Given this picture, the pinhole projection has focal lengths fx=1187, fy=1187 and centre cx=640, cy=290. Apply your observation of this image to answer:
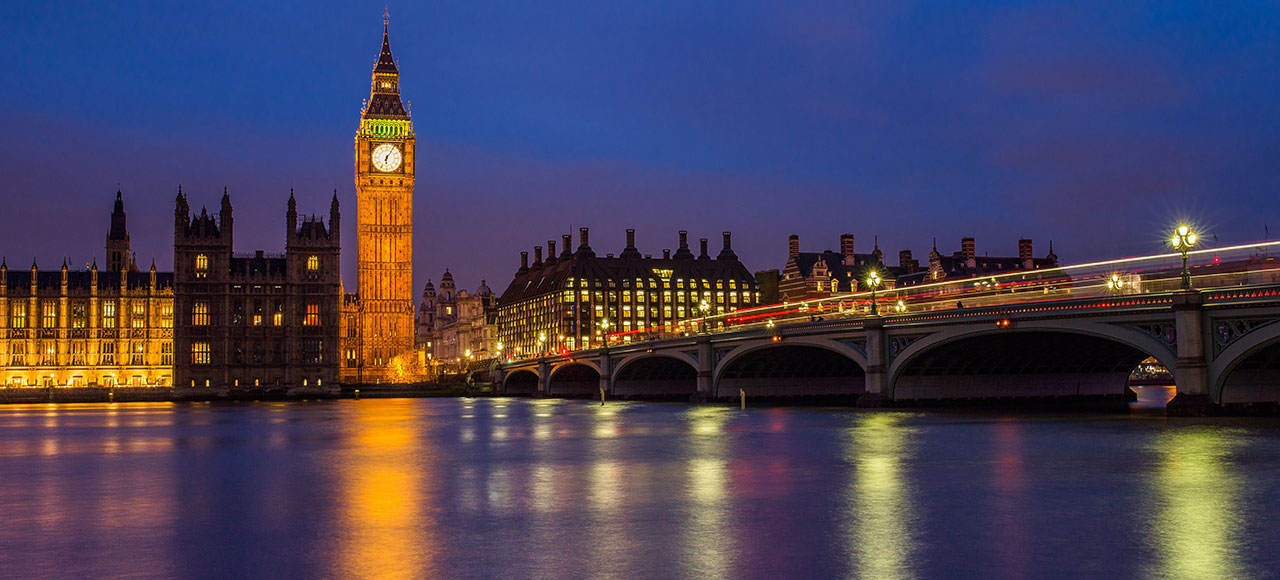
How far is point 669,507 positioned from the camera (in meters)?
23.7

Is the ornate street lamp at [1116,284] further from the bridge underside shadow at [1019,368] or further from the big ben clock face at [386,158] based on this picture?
the big ben clock face at [386,158]

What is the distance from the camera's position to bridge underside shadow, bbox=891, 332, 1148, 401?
68.7 m

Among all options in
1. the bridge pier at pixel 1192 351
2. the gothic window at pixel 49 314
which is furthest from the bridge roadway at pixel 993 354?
the gothic window at pixel 49 314

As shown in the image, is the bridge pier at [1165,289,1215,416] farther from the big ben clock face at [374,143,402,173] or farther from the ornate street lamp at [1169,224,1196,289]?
the big ben clock face at [374,143,402,173]

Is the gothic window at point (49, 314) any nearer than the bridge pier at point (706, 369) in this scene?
No

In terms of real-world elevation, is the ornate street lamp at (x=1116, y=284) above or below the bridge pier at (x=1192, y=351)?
above

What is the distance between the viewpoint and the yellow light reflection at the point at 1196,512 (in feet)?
53.8

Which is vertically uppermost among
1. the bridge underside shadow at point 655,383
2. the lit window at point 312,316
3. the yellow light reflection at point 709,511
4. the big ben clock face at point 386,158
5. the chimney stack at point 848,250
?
the big ben clock face at point 386,158

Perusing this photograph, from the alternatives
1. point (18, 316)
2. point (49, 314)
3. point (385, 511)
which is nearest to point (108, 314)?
point (49, 314)

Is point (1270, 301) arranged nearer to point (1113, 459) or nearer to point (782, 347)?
point (1113, 459)

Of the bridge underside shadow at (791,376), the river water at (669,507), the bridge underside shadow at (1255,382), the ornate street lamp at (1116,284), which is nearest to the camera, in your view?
the river water at (669,507)

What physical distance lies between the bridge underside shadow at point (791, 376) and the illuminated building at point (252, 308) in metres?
78.1

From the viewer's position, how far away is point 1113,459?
109 ft

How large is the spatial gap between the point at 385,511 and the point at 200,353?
5713 inches
